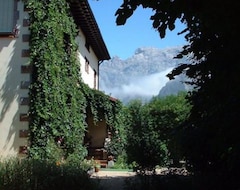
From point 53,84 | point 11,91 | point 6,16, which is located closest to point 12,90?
point 11,91

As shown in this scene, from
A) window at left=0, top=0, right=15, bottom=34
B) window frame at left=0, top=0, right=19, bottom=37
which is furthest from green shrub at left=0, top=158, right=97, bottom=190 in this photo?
window at left=0, top=0, right=15, bottom=34

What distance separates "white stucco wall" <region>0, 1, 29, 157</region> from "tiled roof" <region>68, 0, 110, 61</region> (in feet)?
7.97

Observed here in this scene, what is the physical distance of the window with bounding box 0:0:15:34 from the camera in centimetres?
1324

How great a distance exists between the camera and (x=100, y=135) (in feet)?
63.0

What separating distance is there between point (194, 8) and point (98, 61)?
1912cm

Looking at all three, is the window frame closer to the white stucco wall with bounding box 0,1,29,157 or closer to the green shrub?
the white stucco wall with bounding box 0,1,29,157

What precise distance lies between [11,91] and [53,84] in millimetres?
1386

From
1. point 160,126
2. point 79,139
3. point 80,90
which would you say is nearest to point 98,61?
point 160,126

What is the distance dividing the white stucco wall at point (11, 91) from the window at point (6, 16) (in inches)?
10.4

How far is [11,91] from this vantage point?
12930 mm

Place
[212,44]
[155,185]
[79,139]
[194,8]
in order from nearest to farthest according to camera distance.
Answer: [194,8] < [212,44] < [155,185] < [79,139]

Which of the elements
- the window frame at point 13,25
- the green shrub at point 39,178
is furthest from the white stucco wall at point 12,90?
the green shrub at point 39,178

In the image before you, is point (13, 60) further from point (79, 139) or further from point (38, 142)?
point (79, 139)

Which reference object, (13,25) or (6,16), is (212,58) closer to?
(13,25)
